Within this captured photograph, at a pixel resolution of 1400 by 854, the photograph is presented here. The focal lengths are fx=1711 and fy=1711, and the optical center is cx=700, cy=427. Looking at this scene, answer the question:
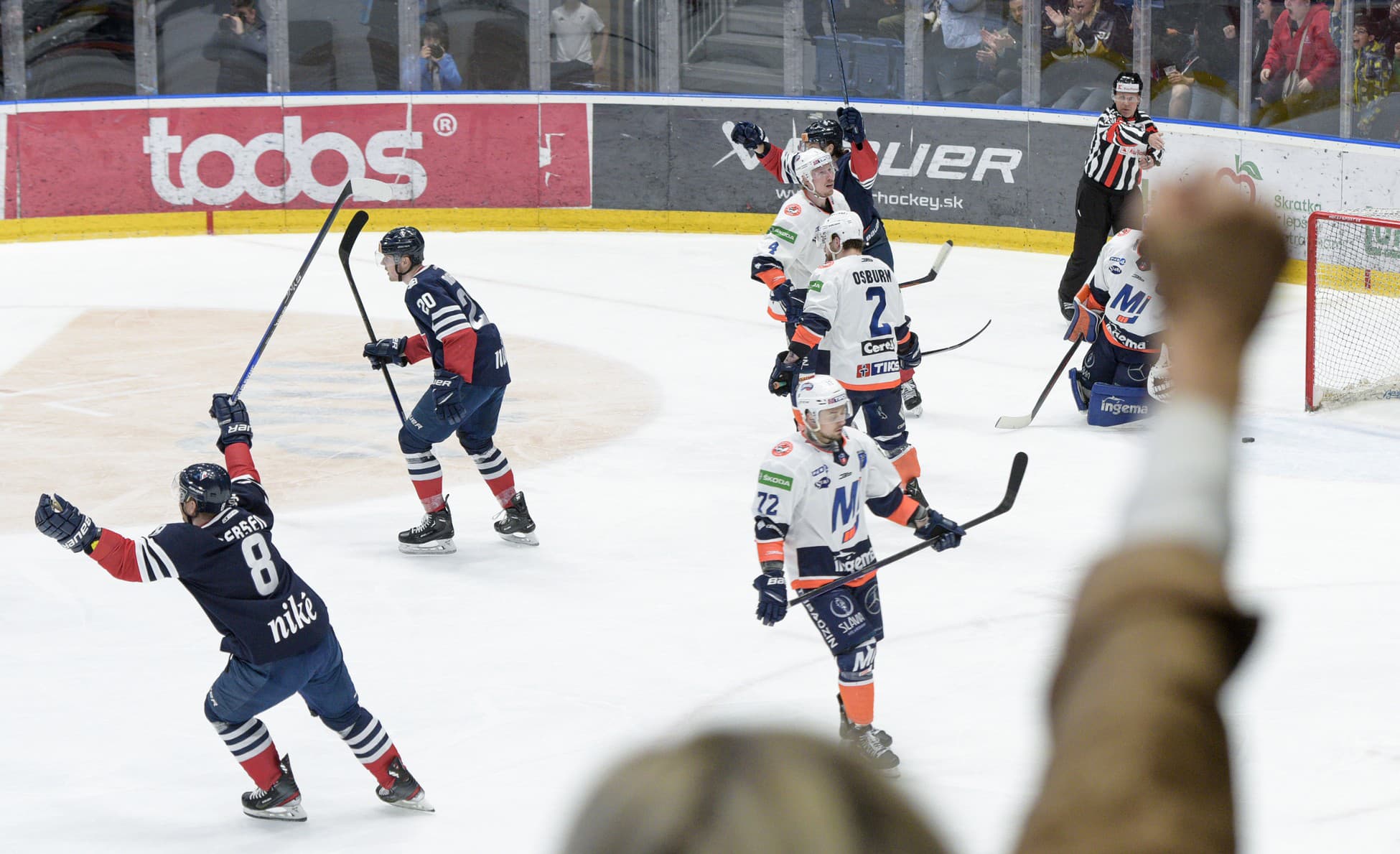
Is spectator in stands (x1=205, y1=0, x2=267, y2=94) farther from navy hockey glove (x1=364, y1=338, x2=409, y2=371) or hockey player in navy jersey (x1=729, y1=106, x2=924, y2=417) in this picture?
navy hockey glove (x1=364, y1=338, x2=409, y2=371)

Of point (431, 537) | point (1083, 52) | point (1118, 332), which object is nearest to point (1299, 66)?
point (1083, 52)

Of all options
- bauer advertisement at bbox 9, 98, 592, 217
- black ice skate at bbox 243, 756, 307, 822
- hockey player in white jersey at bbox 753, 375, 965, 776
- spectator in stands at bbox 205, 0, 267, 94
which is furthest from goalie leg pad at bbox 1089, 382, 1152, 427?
spectator in stands at bbox 205, 0, 267, 94

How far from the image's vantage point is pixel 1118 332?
35.2 feet

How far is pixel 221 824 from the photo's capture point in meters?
5.75

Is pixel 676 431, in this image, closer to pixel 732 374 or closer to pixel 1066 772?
pixel 732 374

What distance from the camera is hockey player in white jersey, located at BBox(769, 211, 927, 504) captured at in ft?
27.4

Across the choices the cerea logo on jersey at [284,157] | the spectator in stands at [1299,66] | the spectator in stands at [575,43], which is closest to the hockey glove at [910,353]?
the spectator in stands at [1299,66]

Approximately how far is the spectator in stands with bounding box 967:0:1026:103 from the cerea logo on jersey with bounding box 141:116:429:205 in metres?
5.85

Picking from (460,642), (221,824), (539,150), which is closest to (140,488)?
(460,642)

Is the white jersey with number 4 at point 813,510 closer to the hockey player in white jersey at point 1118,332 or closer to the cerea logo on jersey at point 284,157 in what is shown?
the hockey player in white jersey at point 1118,332

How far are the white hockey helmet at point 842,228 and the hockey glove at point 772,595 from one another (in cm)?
296

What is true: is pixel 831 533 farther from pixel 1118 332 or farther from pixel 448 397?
pixel 1118 332

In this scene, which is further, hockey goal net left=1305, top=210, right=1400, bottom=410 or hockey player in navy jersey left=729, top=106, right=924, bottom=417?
hockey goal net left=1305, top=210, right=1400, bottom=410

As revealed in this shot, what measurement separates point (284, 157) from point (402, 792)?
43.0 feet
